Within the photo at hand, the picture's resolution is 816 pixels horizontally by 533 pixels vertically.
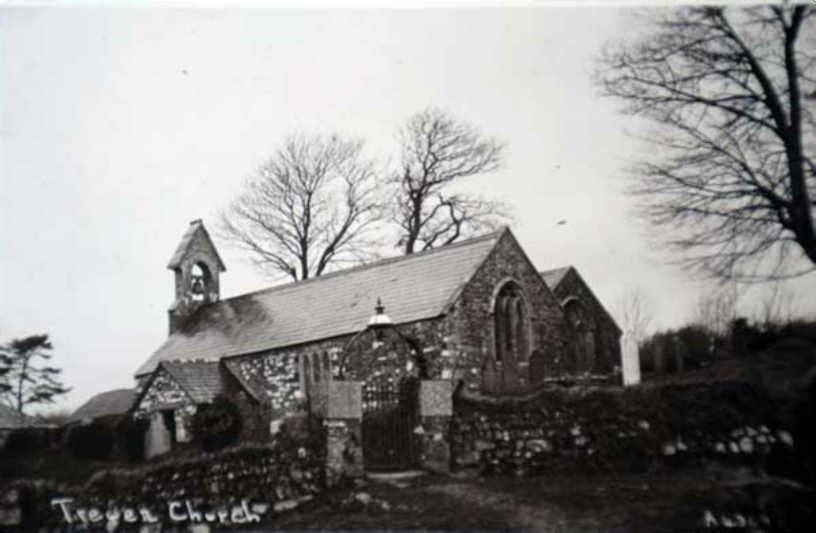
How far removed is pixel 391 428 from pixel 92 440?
768 centimetres

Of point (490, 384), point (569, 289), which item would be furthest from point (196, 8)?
point (569, 289)

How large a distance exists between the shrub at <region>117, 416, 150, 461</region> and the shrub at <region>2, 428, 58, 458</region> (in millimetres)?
4034

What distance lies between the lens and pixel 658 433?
10.7m

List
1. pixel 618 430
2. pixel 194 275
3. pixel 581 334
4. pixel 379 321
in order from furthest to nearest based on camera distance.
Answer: pixel 194 275, pixel 581 334, pixel 379 321, pixel 618 430

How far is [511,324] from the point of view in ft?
59.9

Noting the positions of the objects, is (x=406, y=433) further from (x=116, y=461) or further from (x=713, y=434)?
(x=116, y=461)

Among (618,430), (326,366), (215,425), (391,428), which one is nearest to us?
(618,430)

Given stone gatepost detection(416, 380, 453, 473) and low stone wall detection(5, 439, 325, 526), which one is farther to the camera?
stone gatepost detection(416, 380, 453, 473)

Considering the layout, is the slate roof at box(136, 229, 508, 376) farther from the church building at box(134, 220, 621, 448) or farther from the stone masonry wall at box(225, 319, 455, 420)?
the stone masonry wall at box(225, 319, 455, 420)

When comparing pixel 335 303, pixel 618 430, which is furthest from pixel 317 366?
pixel 618 430

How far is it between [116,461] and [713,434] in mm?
12316

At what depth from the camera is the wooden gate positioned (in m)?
13.0

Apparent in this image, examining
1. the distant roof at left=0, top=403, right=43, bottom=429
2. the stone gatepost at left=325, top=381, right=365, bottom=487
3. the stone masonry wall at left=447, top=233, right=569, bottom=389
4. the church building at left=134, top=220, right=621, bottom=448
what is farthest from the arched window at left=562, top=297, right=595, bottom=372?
the distant roof at left=0, top=403, right=43, bottom=429

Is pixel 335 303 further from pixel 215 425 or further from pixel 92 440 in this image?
pixel 92 440
